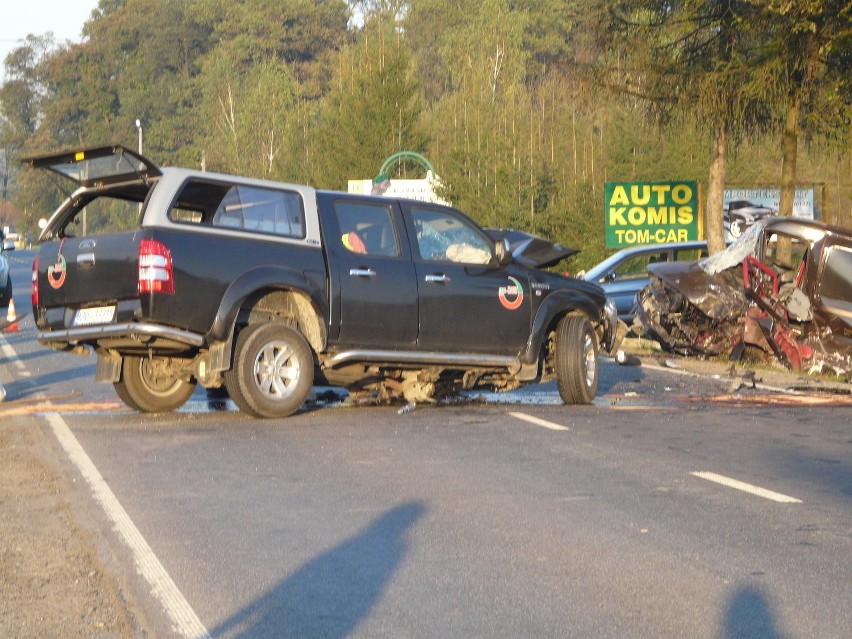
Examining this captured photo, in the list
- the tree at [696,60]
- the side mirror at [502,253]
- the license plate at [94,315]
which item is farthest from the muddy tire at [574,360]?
the tree at [696,60]

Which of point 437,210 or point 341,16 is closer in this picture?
point 437,210

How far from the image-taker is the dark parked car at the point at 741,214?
34.5 metres

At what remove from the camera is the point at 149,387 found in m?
12.6

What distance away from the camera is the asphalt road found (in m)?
5.91

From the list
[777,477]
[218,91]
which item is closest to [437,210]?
[777,477]

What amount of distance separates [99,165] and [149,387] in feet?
6.54

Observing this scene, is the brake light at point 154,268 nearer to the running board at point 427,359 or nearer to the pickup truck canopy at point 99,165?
the pickup truck canopy at point 99,165

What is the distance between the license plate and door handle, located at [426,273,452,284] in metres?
2.79

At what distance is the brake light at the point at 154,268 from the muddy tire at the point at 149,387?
1497 millimetres

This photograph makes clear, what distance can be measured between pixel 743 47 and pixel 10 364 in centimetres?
1286

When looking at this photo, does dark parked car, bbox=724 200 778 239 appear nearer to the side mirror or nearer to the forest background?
the forest background

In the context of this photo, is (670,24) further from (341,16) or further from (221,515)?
(341,16)

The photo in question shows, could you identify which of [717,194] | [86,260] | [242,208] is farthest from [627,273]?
[86,260]

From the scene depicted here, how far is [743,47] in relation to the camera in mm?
24031
